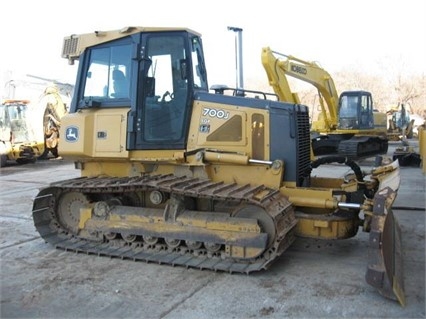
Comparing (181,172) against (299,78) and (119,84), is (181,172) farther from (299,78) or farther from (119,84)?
(299,78)

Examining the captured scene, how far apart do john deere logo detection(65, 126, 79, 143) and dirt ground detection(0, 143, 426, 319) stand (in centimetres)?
132

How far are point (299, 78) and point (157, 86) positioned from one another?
10.3 metres

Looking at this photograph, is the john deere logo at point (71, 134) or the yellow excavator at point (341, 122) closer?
the john deere logo at point (71, 134)

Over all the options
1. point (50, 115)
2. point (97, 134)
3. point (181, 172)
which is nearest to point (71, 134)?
point (97, 134)

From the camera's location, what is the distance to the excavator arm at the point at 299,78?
13.5 meters

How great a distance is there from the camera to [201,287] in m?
4.25

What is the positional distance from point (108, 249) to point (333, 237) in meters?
2.47

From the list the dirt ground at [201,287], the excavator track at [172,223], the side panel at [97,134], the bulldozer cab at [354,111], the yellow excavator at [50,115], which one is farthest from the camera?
the bulldozer cab at [354,111]

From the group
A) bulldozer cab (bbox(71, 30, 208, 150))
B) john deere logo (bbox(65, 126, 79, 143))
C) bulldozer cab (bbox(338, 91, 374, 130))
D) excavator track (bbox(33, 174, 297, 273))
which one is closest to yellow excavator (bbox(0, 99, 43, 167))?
bulldozer cab (bbox(338, 91, 374, 130))

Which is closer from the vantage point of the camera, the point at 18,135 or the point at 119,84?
the point at 119,84

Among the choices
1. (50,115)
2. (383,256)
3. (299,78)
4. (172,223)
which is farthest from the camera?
(50,115)

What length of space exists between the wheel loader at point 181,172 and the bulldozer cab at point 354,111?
1270 cm

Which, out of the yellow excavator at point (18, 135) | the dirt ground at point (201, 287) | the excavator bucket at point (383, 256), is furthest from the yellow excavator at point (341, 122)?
the excavator bucket at point (383, 256)

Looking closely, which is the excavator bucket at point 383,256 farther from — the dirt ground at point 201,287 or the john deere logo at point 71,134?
the john deere logo at point 71,134
